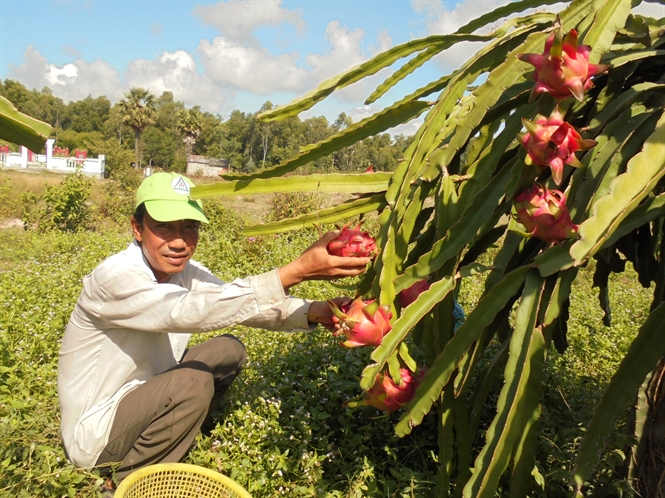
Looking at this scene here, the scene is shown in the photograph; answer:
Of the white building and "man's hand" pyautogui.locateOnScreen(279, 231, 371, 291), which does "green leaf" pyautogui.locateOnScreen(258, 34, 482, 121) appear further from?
the white building

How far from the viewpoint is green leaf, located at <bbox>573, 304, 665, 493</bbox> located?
1275mm


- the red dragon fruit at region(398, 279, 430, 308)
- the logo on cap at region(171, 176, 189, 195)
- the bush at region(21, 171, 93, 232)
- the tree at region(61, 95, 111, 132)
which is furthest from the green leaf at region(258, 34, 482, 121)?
the tree at region(61, 95, 111, 132)

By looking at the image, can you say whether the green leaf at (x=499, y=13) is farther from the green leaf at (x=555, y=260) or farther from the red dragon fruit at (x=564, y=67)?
the green leaf at (x=555, y=260)

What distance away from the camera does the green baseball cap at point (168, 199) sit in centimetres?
219

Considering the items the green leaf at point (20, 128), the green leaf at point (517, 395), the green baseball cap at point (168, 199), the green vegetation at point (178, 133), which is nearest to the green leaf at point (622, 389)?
the green leaf at point (517, 395)

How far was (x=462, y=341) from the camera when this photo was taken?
4.59 ft

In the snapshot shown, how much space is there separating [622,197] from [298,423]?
6.59 feet

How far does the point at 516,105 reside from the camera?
5.09 ft

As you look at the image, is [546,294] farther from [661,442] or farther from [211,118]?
[211,118]

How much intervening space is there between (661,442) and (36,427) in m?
2.52

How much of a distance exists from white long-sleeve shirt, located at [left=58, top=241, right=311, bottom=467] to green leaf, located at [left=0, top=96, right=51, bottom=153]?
94cm

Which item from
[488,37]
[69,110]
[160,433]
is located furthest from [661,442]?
[69,110]

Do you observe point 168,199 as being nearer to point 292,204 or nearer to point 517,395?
point 517,395

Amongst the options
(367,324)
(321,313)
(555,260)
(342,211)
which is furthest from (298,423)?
(555,260)
